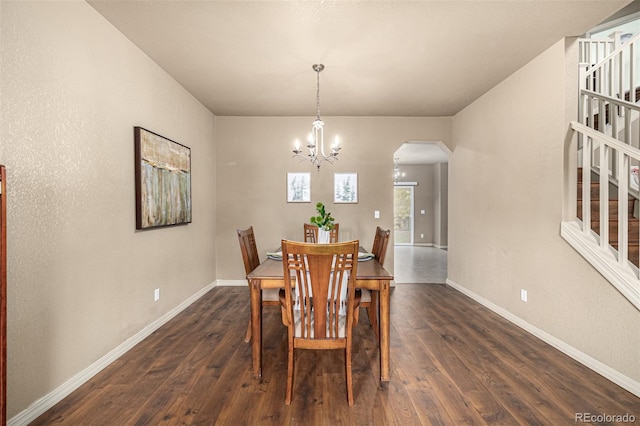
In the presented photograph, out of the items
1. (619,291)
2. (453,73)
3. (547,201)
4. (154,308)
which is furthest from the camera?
(453,73)

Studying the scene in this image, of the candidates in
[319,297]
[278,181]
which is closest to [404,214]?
[278,181]

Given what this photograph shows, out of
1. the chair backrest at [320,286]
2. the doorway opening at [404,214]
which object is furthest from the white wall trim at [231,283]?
the doorway opening at [404,214]

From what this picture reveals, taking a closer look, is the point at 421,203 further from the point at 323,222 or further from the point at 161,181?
the point at 161,181

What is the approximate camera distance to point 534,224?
3.00 m

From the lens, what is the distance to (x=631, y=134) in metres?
2.84

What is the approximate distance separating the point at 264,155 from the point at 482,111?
3.06 meters

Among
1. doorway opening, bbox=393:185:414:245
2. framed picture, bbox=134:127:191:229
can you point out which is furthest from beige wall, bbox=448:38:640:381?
doorway opening, bbox=393:185:414:245

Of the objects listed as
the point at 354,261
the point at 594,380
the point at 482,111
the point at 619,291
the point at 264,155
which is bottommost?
the point at 594,380

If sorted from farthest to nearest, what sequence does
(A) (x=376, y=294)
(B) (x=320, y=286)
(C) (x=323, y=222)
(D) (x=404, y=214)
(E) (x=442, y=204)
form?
(D) (x=404, y=214)
(E) (x=442, y=204)
(C) (x=323, y=222)
(A) (x=376, y=294)
(B) (x=320, y=286)

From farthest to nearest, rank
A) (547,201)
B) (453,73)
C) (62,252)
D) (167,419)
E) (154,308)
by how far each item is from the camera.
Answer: (453,73)
(154,308)
(547,201)
(62,252)
(167,419)

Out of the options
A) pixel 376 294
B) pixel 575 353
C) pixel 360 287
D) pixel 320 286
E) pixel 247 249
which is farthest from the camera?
pixel 376 294

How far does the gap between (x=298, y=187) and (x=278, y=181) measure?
0.32 meters

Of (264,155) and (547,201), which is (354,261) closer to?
(547,201)

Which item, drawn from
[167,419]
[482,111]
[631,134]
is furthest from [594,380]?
[482,111]
